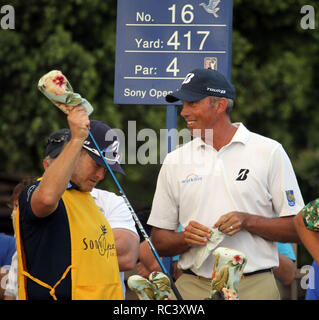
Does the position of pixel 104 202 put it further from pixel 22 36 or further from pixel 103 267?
pixel 22 36

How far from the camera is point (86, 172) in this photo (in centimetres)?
319

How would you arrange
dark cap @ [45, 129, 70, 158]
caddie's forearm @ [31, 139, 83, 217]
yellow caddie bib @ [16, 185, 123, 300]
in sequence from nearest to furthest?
caddie's forearm @ [31, 139, 83, 217]
yellow caddie bib @ [16, 185, 123, 300]
dark cap @ [45, 129, 70, 158]

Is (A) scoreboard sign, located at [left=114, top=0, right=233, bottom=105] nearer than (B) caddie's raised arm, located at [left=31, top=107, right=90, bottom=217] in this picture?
No

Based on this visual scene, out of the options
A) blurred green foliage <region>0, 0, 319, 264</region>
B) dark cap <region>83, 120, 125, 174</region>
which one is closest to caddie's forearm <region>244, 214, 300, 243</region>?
dark cap <region>83, 120, 125, 174</region>

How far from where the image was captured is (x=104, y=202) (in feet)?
13.1

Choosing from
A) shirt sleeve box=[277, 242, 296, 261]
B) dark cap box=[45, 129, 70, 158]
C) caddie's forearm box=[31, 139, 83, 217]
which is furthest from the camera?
shirt sleeve box=[277, 242, 296, 261]

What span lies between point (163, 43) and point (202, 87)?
0.92 metres

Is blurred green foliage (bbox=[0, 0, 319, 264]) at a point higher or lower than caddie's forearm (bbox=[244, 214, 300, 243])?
higher

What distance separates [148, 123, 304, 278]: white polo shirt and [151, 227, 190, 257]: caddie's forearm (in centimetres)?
6

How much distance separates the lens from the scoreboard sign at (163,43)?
4.68 metres

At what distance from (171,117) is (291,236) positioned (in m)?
1.30

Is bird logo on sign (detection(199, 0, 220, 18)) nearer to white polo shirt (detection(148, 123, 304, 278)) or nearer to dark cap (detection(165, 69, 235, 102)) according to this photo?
dark cap (detection(165, 69, 235, 102))

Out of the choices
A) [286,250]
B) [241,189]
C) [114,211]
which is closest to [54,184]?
[114,211]

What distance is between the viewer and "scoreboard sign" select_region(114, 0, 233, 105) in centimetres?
468
